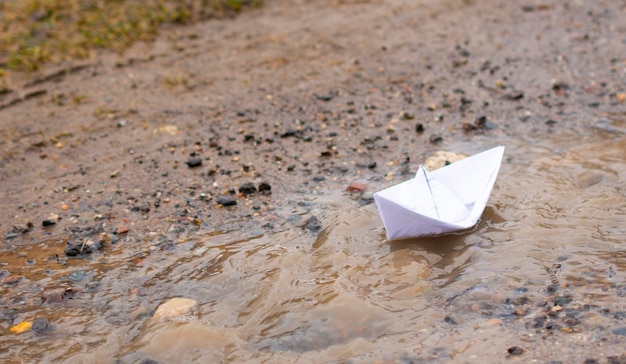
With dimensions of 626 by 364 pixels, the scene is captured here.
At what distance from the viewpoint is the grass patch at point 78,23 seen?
20.4 ft

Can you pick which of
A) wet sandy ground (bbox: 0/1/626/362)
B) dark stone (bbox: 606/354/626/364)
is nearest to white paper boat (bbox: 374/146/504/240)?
wet sandy ground (bbox: 0/1/626/362)

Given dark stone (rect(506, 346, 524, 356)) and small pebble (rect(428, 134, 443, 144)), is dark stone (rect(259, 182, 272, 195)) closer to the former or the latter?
small pebble (rect(428, 134, 443, 144))

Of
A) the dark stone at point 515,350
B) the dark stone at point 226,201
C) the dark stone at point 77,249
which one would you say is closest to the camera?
the dark stone at point 515,350

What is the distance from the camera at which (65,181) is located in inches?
188

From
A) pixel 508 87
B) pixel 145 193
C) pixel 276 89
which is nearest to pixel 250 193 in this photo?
pixel 145 193

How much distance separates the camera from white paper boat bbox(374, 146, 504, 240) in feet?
12.0

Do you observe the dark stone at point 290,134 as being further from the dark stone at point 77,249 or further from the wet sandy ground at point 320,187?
the dark stone at point 77,249

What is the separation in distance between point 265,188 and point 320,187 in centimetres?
39

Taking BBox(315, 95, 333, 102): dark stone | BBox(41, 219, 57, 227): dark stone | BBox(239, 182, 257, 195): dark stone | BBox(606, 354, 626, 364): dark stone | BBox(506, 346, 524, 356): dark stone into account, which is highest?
BBox(315, 95, 333, 102): dark stone

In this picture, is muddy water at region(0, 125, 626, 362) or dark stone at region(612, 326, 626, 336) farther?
muddy water at region(0, 125, 626, 362)

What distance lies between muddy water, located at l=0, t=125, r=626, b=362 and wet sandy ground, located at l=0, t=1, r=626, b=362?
0.01m

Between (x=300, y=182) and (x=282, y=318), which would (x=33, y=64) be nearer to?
(x=300, y=182)

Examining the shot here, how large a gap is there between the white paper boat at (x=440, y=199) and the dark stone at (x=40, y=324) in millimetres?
1848

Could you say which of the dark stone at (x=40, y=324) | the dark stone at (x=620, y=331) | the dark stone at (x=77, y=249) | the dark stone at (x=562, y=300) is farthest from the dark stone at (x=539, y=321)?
the dark stone at (x=77, y=249)
